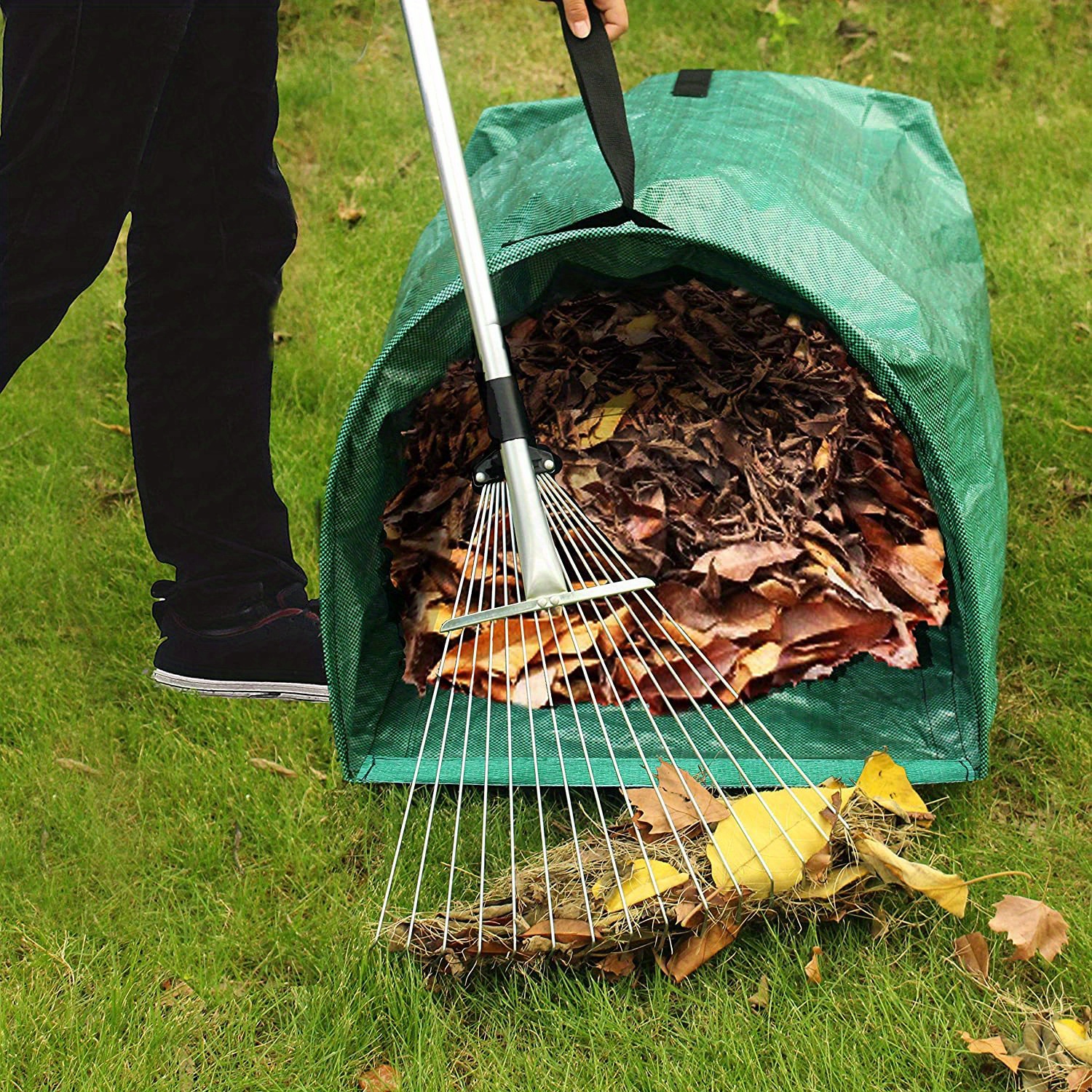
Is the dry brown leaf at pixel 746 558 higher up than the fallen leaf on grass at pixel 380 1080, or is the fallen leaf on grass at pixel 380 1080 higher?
the dry brown leaf at pixel 746 558

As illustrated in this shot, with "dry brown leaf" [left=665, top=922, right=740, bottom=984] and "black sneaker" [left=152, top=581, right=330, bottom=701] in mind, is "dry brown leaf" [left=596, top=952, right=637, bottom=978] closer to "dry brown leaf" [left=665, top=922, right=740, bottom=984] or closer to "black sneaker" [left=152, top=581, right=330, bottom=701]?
"dry brown leaf" [left=665, top=922, right=740, bottom=984]

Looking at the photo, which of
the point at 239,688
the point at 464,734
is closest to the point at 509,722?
the point at 464,734

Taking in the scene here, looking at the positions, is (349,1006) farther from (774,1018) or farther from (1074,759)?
(1074,759)

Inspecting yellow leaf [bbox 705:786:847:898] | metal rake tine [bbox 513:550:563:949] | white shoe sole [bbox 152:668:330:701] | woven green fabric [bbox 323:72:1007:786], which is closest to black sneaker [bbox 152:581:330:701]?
white shoe sole [bbox 152:668:330:701]

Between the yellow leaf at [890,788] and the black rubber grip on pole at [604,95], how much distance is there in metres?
0.85

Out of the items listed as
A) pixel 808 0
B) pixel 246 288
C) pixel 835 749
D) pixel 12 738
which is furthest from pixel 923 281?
pixel 808 0

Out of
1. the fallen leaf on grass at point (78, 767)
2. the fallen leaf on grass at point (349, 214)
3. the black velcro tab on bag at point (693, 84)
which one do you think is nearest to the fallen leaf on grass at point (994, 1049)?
the fallen leaf on grass at point (78, 767)

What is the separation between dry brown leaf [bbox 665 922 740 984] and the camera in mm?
1568

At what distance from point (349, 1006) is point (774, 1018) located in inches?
21.7

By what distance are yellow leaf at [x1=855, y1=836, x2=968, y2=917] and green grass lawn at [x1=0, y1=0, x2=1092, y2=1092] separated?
48 mm

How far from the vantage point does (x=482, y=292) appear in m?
1.48

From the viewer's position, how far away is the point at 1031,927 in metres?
1.53

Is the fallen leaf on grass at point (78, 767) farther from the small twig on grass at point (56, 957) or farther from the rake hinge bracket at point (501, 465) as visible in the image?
the rake hinge bracket at point (501, 465)

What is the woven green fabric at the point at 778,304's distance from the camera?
1.60 meters
